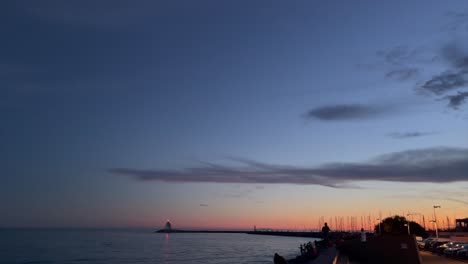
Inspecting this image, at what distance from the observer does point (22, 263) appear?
7169 cm

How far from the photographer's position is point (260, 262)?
221 ft

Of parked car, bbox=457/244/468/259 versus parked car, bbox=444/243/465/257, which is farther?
parked car, bbox=444/243/465/257

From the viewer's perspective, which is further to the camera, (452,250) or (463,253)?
(452,250)

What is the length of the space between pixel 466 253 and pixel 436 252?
9.53 metres

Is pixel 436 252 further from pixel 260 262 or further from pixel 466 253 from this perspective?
pixel 260 262

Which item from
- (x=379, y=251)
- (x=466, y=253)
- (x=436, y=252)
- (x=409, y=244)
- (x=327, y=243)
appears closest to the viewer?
(x=409, y=244)

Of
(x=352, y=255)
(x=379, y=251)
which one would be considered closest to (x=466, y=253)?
(x=352, y=255)

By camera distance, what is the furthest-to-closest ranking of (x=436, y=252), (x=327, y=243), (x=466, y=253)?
(x=327, y=243)
(x=436, y=252)
(x=466, y=253)

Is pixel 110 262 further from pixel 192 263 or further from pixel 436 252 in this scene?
pixel 436 252

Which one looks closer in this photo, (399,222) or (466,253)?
(466,253)

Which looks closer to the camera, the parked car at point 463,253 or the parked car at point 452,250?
the parked car at point 463,253

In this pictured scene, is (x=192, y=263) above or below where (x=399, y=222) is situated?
below

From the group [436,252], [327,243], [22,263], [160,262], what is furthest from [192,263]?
[436,252]

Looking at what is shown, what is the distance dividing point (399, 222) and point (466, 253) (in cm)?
4807
